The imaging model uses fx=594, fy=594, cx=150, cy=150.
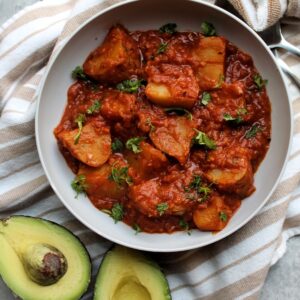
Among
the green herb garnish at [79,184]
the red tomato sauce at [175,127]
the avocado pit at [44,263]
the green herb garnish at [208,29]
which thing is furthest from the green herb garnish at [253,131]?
the avocado pit at [44,263]

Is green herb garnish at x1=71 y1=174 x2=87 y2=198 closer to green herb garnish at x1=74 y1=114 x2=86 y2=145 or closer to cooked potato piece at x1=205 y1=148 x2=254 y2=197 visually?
green herb garnish at x1=74 y1=114 x2=86 y2=145

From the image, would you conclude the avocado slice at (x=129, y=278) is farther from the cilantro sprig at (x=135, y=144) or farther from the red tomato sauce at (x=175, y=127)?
the cilantro sprig at (x=135, y=144)

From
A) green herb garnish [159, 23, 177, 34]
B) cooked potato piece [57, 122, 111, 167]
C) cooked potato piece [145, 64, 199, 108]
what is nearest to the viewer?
cooked potato piece [145, 64, 199, 108]

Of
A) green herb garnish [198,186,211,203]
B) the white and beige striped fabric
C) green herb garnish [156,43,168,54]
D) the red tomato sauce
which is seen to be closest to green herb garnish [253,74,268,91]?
the red tomato sauce

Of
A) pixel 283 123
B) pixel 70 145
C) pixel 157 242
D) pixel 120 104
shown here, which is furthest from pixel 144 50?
pixel 157 242

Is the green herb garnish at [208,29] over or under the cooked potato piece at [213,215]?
over

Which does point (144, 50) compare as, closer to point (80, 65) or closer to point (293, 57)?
point (80, 65)
